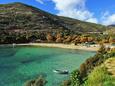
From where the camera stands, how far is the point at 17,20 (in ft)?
654

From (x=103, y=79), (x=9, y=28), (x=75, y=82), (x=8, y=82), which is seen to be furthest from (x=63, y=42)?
(x=103, y=79)

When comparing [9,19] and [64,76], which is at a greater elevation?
[9,19]

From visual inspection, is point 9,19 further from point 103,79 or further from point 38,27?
point 103,79

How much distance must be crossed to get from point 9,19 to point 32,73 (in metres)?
145

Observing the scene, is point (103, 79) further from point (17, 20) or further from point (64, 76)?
point (17, 20)

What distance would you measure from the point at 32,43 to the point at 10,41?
11.8 m

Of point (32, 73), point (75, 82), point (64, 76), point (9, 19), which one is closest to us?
point (75, 82)

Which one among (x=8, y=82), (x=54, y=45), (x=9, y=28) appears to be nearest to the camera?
(x=8, y=82)

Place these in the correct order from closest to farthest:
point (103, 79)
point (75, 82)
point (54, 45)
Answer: point (103, 79) < point (75, 82) < point (54, 45)

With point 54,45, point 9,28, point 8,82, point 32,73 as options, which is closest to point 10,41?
point 54,45

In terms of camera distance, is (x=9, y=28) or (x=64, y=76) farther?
(x=9, y=28)

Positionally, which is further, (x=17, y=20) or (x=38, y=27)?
(x=17, y=20)

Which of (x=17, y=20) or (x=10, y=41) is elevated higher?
(x=17, y=20)

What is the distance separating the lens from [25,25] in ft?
623
